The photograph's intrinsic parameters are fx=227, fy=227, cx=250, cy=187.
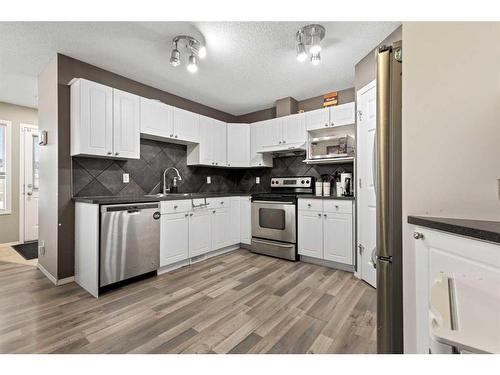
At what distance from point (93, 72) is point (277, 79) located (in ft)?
7.28

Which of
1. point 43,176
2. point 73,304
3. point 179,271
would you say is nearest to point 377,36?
point 179,271

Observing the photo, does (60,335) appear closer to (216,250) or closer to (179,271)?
(179,271)

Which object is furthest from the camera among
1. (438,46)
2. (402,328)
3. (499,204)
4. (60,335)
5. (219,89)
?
(219,89)

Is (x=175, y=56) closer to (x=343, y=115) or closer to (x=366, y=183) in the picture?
(x=343, y=115)

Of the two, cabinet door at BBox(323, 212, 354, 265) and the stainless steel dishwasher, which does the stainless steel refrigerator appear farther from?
the stainless steel dishwasher

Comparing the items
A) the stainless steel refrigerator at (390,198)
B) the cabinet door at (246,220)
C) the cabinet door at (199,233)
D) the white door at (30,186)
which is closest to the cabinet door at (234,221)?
the cabinet door at (246,220)

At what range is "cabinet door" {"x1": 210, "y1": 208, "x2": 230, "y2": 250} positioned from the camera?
3275mm

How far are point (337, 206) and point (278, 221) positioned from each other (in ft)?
2.77

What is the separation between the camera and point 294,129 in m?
3.44

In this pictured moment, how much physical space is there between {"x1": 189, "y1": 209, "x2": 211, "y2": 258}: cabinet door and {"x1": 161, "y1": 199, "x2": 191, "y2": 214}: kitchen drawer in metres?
0.13

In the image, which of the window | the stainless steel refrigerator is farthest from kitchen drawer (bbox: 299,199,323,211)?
the window

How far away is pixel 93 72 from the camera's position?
8.64ft

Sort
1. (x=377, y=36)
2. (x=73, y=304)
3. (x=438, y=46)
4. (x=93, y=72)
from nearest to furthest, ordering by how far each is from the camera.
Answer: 1. (x=438, y=46)
2. (x=73, y=304)
3. (x=377, y=36)
4. (x=93, y=72)

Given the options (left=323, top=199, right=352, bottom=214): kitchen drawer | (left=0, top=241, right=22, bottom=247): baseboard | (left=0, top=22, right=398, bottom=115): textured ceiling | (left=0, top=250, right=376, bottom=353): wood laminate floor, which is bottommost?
(left=0, top=250, right=376, bottom=353): wood laminate floor
